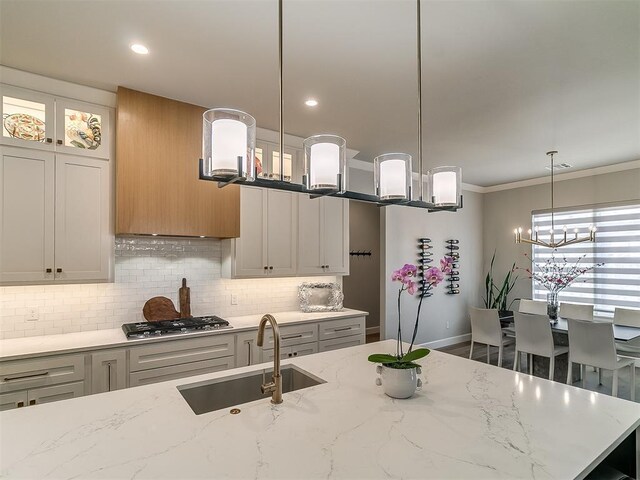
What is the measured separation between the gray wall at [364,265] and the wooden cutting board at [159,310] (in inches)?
153

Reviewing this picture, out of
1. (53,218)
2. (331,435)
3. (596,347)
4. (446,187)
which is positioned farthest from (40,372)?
(596,347)

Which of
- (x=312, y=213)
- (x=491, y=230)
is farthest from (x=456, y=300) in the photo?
(x=312, y=213)

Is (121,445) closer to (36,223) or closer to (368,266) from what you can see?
(36,223)

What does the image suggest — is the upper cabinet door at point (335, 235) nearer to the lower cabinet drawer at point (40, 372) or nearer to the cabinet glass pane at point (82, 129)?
the cabinet glass pane at point (82, 129)

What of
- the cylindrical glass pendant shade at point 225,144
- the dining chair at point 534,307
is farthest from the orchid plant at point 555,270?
the cylindrical glass pendant shade at point 225,144

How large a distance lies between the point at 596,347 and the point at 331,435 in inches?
130

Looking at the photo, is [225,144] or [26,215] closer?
[225,144]

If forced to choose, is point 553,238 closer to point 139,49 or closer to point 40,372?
point 139,49

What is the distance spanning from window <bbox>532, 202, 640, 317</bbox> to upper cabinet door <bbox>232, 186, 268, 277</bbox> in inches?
181

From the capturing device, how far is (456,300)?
20.0 ft

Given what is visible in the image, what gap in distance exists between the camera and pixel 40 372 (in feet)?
7.55

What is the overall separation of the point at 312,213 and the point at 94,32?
2385 millimetres

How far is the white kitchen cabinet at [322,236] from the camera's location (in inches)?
151

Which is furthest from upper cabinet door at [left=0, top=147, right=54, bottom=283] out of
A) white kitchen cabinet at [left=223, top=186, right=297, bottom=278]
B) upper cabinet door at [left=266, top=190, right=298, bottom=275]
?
upper cabinet door at [left=266, top=190, right=298, bottom=275]
